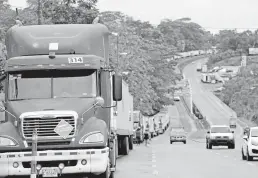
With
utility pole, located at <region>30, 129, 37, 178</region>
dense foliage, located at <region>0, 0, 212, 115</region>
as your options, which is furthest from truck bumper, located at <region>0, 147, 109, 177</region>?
dense foliage, located at <region>0, 0, 212, 115</region>

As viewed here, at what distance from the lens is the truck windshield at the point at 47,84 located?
20125 millimetres

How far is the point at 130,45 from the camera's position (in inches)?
3533

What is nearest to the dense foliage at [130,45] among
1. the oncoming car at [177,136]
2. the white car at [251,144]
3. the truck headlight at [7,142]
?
the oncoming car at [177,136]

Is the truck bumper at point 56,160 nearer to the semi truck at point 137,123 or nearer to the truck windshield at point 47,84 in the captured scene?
the truck windshield at point 47,84

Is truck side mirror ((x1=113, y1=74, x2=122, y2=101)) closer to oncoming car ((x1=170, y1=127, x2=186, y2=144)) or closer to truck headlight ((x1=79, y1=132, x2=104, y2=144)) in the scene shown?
truck headlight ((x1=79, y1=132, x2=104, y2=144))

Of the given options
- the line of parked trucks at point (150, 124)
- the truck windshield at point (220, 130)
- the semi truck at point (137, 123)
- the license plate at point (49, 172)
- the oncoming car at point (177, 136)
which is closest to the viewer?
the license plate at point (49, 172)

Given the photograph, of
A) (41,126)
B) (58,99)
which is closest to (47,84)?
(58,99)

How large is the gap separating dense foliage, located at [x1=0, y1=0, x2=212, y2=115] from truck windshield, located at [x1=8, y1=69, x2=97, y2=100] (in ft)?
62.7

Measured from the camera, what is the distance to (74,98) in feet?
66.1

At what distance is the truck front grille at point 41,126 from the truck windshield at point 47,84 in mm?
891

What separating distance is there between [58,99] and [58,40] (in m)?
1.75

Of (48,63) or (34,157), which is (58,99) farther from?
(34,157)

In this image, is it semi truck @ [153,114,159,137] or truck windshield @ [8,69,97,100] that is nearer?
truck windshield @ [8,69,97,100]

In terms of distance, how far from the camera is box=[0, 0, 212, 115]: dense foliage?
55.8 metres
